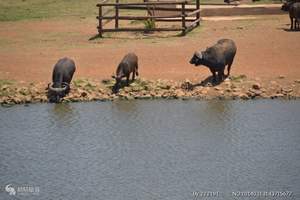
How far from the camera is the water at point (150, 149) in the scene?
499 inches

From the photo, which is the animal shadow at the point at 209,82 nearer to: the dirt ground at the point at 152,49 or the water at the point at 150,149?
the dirt ground at the point at 152,49

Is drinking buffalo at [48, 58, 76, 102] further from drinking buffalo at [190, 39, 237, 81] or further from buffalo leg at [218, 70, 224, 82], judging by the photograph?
buffalo leg at [218, 70, 224, 82]

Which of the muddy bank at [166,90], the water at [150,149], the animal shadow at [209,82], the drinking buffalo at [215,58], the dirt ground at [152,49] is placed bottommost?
the water at [150,149]

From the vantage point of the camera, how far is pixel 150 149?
1459cm

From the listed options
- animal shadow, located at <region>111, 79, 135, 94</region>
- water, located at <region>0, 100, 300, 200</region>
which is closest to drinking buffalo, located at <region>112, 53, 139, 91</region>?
animal shadow, located at <region>111, 79, 135, 94</region>

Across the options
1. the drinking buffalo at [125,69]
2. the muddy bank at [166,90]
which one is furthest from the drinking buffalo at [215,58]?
the drinking buffalo at [125,69]

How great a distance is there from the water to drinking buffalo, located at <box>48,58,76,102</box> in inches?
14.8

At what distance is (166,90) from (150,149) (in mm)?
4454

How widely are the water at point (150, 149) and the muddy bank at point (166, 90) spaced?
42 cm

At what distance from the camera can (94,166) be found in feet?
45.1

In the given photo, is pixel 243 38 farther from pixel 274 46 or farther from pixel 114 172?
pixel 114 172

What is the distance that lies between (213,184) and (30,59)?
11062mm

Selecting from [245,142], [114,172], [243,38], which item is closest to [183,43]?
[243,38]

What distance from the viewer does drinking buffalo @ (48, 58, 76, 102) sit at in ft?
60.6
